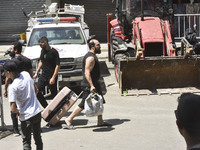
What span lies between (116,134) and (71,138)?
0.85m

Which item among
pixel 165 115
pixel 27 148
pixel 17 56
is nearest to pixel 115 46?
pixel 165 115

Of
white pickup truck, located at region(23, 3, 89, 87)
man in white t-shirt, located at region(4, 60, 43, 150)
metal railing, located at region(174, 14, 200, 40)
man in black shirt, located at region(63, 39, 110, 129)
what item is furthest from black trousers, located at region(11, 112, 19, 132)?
metal railing, located at region(174, 14, 200, 40)

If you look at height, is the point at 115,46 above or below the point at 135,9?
below

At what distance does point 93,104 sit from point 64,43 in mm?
4571

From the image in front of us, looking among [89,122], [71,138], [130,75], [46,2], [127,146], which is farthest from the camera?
[46,2]

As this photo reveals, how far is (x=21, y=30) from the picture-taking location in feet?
70.1

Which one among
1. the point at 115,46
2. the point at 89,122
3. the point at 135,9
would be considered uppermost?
the point at 135,9

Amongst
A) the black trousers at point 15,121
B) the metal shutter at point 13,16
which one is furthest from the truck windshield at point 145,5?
the metal shutter at point 13,16

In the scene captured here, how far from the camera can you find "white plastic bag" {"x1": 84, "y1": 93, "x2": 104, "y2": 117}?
25.9 ft

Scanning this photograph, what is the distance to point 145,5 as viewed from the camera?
12633 mm

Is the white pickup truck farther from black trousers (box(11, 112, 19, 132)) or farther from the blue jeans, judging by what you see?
the blue jeans

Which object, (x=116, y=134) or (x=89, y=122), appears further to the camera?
(x=89, y=122)

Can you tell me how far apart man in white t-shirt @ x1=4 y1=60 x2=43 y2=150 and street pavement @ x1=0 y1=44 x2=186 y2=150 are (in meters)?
1.24

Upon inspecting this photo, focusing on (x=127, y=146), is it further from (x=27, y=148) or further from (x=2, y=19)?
(x=2, y=19)
